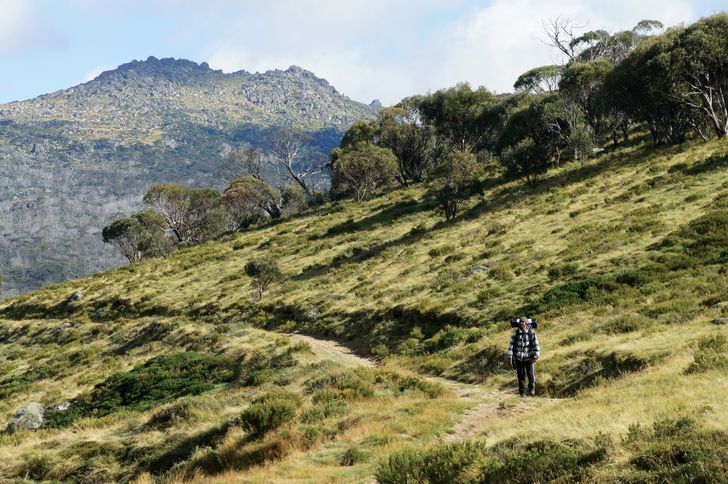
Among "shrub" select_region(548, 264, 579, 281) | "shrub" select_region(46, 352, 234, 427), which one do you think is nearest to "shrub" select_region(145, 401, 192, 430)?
"shrub" select_region(46, 352, 234, 427)

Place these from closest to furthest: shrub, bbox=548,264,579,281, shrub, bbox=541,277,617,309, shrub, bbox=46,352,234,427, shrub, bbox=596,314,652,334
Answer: shrub, bbox=596,314,652,334
shrub, bbox=541,277,617,309
shrub, bbox=46,352,234,427
shrub, bbox=548,264,579,281

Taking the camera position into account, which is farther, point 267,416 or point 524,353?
point 524,353

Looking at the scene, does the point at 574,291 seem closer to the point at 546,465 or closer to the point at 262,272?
the point at 546,465

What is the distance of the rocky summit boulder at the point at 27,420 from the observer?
21578mm

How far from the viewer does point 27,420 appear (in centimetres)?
2208

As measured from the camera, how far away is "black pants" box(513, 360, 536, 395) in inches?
572

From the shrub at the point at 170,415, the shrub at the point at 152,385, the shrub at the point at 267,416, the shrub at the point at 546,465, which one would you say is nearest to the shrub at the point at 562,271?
the shrub at the point at 267,416

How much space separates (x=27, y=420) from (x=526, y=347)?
2214 cm

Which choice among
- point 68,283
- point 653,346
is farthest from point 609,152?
point 68,283

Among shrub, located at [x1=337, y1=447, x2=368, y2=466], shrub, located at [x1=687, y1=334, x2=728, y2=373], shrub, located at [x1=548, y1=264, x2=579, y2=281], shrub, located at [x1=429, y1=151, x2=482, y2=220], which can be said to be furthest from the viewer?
shrub, located at [x1=429, y1=151, x2=482, y2=220]

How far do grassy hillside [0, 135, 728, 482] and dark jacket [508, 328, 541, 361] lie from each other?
117 centimetres

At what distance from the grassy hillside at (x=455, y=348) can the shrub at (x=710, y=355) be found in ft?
0.21

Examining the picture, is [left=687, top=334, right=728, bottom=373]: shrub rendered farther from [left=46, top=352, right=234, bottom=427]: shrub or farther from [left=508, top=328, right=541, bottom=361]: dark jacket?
[left=46, top=352, right=234, bottom=427]: shrub

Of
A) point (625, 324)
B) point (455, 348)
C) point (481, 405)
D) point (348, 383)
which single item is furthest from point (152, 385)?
point (625, 324)
